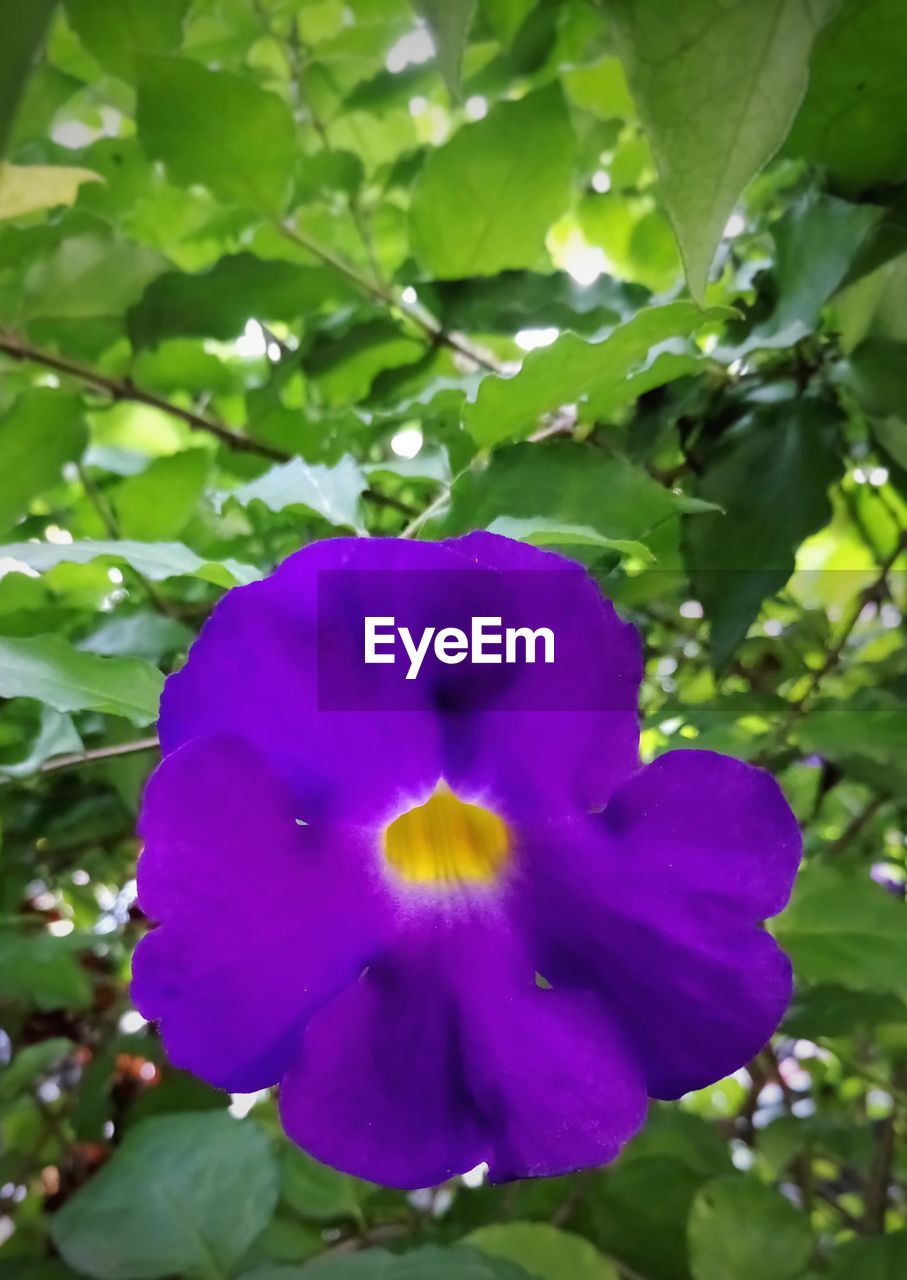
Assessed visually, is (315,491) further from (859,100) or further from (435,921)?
(859,100)

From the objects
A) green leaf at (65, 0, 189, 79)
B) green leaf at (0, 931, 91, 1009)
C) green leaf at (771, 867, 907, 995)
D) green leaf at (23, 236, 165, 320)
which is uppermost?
green leaf at (65, 0, 189, 79)

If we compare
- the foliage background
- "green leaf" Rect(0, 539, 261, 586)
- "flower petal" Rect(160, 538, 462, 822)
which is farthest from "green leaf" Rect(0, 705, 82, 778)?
"flower petal" Rect(160, 538, 462, 822)

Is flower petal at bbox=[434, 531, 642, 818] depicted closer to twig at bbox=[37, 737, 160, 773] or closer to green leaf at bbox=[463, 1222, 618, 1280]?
twig at bbox=[37, 737, 160, 773]

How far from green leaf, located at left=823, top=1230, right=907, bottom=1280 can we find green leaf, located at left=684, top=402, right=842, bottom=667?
0.42 metres

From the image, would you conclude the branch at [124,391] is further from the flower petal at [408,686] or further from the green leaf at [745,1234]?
the green leaf at [745,1234]

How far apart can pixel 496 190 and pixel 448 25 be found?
27 cm

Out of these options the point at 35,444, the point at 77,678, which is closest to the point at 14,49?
the point at 77,678

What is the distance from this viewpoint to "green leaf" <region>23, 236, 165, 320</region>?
26.6 inches

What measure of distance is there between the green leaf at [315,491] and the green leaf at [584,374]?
6 cm

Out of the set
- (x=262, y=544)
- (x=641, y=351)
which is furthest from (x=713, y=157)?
(x=262, y=544)

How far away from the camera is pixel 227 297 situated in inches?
27.8

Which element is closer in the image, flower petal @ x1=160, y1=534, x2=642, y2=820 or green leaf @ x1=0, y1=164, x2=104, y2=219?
flower petal @ x1=160, y1=534, x2=642, y2=820

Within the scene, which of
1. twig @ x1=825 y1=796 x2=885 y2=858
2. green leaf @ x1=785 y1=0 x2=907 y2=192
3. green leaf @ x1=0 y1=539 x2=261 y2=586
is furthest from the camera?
twig @ x1=825 y1=796 x2=885 y2=858

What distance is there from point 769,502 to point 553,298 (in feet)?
0.70
